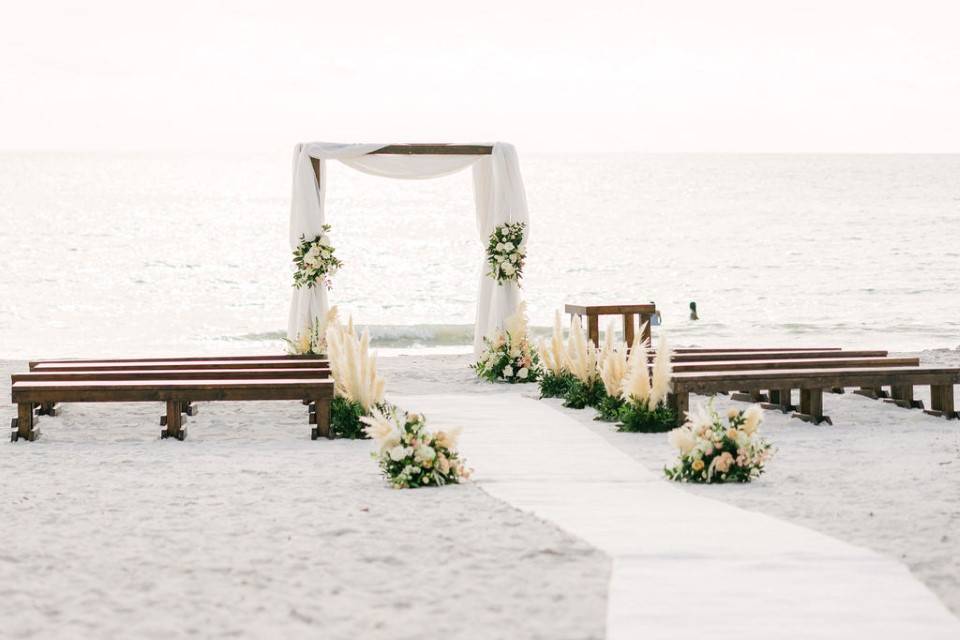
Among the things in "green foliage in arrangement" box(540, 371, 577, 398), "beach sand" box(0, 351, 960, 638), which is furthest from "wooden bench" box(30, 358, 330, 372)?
"green foliage in arrangement" box(540, 371, 577, 398)

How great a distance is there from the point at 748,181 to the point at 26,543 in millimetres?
91260

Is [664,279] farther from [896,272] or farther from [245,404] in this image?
[245,404]

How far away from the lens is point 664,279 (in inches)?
1740

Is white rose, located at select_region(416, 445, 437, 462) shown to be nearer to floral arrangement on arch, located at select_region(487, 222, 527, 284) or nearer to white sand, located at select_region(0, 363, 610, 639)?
white sand, located at select_region(0, 363, 610, 639)

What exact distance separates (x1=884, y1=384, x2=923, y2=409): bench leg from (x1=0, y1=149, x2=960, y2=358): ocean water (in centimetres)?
1269

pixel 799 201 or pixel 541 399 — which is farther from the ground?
pixel 799 201

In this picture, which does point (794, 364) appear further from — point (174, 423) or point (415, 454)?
point (174, 423)

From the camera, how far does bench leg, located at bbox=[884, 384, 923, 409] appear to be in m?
10.7

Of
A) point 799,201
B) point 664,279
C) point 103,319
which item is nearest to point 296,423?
point 103,319

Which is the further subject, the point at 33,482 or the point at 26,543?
the point at 33,482

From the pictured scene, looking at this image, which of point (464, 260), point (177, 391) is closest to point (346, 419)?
point (177, 391)

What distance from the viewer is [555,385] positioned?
11.3m

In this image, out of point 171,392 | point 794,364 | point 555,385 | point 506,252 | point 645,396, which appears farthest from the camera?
point 506,252

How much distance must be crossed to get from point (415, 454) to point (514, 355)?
18.0 ft
